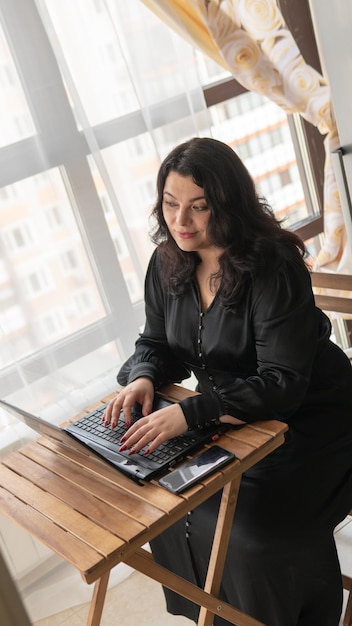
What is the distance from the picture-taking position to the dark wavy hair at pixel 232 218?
6.48 ft

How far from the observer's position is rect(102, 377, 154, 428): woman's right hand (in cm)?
196

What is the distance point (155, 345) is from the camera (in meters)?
2.29

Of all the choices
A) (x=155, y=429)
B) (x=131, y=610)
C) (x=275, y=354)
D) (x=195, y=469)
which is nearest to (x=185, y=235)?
(x=275, y=354)

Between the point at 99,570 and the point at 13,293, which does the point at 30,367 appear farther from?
the point at 99,570

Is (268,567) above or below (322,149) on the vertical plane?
below

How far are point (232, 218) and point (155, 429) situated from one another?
1.93 feet

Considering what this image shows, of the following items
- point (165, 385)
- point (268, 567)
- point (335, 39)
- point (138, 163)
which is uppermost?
point (335, 39)

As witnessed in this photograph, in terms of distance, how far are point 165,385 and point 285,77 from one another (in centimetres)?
143

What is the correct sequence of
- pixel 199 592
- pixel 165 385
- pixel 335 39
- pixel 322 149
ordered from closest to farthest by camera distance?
1. pixel 199 592
2. pixel 165 385
3. pixel 335 39
4. pixel 322 149

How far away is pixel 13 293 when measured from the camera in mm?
2498

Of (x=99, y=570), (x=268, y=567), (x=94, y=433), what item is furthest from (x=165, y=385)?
(x=99, y=570)

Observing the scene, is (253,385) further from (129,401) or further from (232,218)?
(232,218)

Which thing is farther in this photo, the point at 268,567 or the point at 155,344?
the point at 155,344

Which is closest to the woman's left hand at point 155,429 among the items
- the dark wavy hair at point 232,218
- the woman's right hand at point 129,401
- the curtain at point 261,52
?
the woman's right hand at point 129,401
